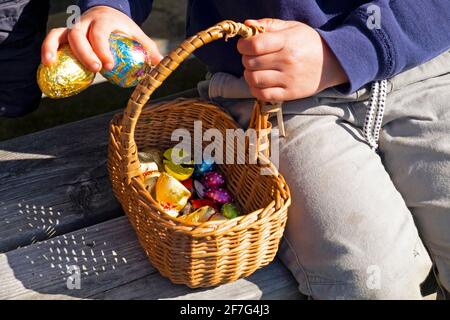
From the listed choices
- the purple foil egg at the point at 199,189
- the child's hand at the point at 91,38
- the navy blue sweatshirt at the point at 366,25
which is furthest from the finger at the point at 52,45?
the purple foil egg at the point at 199,189

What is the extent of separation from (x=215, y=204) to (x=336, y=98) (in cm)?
31

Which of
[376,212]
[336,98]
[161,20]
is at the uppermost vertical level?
[336,98]

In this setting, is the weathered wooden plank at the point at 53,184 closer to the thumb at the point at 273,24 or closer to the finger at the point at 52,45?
the finger at the point at 52,45

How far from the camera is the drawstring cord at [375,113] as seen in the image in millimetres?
1227

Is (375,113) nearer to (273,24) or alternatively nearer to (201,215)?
(273,24)

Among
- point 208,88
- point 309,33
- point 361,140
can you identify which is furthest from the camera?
point 208,88

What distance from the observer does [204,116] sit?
4.40 ft

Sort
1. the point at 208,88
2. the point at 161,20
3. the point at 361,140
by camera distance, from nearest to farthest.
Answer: the point at 361,140, the point at 208,88, the point at 161,20

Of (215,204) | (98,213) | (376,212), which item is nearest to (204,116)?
(215,204)

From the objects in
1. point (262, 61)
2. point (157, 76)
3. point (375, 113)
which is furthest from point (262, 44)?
point (375, 113)

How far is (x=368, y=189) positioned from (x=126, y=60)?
49 centimetres

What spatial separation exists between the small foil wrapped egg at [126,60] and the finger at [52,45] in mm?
84
